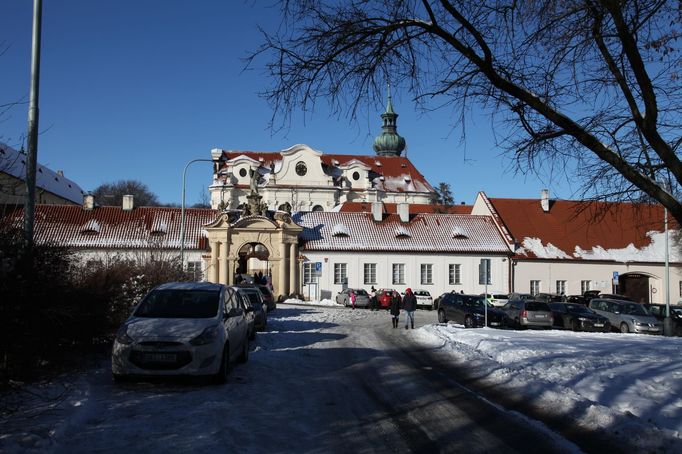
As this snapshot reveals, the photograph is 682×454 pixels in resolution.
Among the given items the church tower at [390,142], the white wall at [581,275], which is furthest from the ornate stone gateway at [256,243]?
the church tower at [390,142]

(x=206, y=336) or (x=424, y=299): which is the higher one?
(x=206, y=336)

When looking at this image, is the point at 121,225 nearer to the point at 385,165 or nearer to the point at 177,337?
the point at 177,337

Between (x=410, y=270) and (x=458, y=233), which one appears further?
(x=458, y=233)

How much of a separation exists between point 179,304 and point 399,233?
137 ft

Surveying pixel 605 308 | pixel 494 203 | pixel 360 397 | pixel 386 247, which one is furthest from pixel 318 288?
pixel 360 397

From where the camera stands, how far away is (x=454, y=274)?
51750 millimetres

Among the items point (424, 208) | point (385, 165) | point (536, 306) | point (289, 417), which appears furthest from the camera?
point (385, 165)

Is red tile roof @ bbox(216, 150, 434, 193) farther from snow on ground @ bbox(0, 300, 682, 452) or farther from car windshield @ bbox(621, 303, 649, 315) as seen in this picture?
snow on ground @ bbox(0, 300, 682, 452)

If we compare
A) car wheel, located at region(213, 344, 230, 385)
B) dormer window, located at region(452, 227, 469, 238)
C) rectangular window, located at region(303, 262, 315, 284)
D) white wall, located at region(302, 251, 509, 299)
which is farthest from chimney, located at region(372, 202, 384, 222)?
car wheel, located at region(213, 344, 230, 385)

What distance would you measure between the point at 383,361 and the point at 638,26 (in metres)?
8.85

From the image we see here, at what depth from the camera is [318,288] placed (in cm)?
5031

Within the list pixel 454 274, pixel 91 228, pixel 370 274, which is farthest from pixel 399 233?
pixel 91 228

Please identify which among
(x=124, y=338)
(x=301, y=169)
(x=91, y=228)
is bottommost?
(x=124, y=338)

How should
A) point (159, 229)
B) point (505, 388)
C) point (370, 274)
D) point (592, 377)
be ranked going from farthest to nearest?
point (370, 274), point (159, 229), point (592, 377), point (505, 388)
